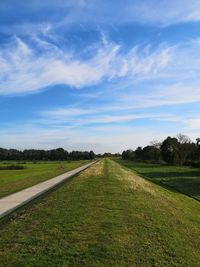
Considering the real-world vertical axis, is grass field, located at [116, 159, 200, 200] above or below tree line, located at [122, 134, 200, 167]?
below

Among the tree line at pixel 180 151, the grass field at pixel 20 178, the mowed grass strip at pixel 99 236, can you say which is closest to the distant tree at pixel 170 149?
the tree line at pixel 180 151

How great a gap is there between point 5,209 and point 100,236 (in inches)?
260

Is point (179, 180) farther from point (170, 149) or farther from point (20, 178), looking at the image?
point (170, 149)

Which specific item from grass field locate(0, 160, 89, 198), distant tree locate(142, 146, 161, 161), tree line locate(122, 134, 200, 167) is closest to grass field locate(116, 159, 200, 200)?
grass field locate(0, 160, 89, 198)

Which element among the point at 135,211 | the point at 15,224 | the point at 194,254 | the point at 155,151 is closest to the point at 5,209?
the point at 15,224

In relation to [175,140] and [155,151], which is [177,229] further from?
[155,151]

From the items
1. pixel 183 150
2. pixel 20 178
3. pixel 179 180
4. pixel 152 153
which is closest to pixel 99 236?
pixel 20 178

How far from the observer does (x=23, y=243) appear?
9.12 metres

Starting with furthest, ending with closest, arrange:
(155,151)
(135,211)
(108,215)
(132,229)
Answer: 1. (155,151)
2. (135,211)
3. (108,215)
4. (132,229)

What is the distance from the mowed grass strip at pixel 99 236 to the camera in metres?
7.97

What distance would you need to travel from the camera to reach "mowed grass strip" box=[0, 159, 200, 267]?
7.97 m

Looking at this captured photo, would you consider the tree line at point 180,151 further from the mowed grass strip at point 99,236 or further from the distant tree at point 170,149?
the mowed grass strip at point 99,236

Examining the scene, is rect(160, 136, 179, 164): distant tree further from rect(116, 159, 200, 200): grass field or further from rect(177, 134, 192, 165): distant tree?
rect(116, 159, 200, 200): grass field

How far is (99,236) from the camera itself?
982cm
